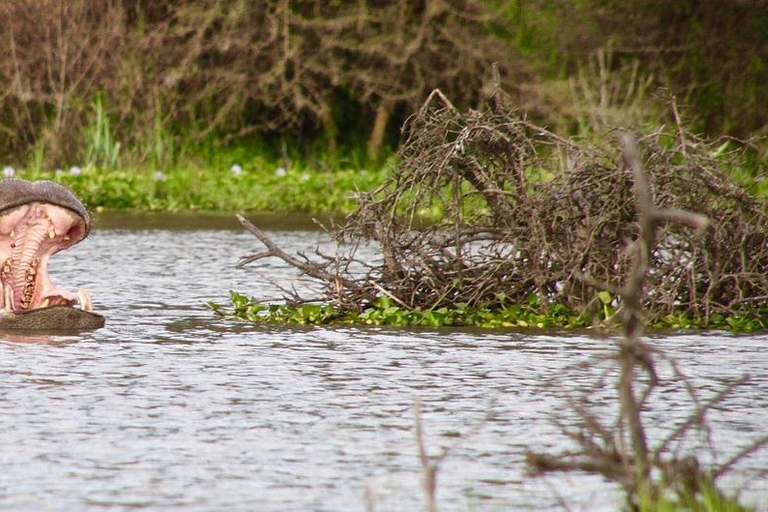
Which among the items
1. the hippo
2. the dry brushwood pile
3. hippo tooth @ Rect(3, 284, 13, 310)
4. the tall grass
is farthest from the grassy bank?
hippo tooth @ Rect(3, 284, 13, 310)

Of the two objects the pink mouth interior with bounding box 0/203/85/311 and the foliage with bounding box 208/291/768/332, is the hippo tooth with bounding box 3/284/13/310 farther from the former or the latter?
the foliage with bounding box 208/291/768/332

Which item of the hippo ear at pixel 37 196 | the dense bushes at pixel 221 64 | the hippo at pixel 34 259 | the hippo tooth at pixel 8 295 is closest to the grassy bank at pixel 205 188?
the dense bushes at pixel 221 64

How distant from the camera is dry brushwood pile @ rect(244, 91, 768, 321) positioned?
8.69 metres

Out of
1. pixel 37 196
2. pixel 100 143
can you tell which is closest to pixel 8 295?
pixel 37 196

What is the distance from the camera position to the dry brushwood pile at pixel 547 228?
869 centimetres

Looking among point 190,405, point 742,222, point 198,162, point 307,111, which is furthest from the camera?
point 307,111

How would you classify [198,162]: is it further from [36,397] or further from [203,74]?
[36,397]

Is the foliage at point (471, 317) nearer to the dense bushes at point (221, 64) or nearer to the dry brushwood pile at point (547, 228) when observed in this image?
the dry brushwood pile at point (547, 228)

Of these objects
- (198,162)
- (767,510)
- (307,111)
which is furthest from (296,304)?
(307,111)

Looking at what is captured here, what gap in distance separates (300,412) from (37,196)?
116 inches

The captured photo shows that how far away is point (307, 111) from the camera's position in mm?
23203

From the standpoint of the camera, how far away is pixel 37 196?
335 inches

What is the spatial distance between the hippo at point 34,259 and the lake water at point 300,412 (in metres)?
0.21

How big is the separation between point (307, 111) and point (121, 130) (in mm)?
2828
